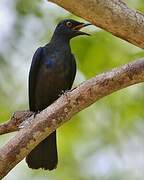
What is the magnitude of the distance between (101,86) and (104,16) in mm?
457

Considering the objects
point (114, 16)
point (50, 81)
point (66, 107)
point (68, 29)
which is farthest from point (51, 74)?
point (114, 16)

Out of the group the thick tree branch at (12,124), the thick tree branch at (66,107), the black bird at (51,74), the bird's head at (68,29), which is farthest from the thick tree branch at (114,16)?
the bird's head at (68,29)

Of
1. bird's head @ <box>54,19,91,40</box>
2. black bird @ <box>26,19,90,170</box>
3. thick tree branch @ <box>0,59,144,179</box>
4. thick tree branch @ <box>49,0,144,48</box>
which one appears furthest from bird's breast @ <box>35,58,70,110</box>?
thick tree branch @ <box>49,0,144,48</box>

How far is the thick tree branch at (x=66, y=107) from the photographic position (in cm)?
289

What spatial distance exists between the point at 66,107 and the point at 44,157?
1.21 m

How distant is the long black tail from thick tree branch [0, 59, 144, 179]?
3.51ft

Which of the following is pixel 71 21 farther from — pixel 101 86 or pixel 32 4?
pixel 101 86

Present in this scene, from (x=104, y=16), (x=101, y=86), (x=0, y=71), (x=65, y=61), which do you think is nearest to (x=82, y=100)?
(x=101, y=86)

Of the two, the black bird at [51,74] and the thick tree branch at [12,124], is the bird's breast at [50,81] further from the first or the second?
the thick tree branch at [12,124]

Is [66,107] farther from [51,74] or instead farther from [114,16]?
[51,74]

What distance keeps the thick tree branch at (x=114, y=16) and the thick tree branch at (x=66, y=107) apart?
8.4 inches

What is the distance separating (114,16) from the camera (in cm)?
264

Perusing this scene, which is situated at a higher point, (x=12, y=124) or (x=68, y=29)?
(x=68, y=29)

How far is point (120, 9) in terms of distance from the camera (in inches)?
105
